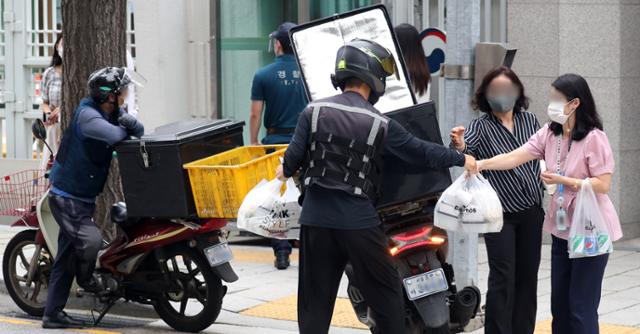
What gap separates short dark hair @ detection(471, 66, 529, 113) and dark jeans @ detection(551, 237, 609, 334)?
92 centimetres

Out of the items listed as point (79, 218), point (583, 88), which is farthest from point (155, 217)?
point (583, 88)

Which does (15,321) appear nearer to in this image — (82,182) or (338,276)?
(82,182)

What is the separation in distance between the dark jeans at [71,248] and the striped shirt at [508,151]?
2.79m

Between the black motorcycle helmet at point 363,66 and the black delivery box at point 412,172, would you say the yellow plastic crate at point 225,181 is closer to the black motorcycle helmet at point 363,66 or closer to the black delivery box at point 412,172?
the black delivery box at point 412,172

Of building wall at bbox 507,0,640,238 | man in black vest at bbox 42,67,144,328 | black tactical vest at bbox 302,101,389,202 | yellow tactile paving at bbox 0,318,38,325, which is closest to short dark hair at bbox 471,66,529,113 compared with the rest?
black tactical vest at bbox 302,101,389,202

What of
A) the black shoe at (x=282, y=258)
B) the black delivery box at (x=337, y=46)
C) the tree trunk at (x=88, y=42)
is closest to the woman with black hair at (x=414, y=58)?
the black delivery box at (x=337, y=46)

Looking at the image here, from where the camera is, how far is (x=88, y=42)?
9.74m

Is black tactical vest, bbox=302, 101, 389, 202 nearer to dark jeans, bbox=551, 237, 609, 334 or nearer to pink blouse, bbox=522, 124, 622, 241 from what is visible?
pink blouse, bbox=522, 124, 622, 241

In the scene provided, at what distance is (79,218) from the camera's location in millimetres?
8570

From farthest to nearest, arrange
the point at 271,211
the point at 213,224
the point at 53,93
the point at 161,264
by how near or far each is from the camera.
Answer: the point at 53,93 → the point at 161,264 → the point at 213,224 → the point at 271,211

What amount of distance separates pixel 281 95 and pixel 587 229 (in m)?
4.42

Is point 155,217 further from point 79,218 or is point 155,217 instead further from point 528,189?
point 528,189

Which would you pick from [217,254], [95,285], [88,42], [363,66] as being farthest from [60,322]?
[363,66]

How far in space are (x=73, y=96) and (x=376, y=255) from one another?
430cm
